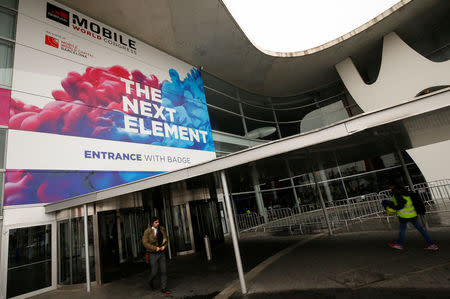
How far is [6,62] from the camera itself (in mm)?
8664

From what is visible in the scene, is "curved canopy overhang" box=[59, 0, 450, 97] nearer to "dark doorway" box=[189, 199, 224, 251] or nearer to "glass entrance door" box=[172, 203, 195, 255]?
"dark doorway" box=[189, 199, 224, 251]

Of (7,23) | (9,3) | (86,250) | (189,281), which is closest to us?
(189,281)

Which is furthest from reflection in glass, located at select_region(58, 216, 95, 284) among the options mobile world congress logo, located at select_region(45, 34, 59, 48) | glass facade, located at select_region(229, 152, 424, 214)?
glass facade, located at select_region(229, 152, 424, 214)

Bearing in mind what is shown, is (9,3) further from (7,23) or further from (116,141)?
(116,141)

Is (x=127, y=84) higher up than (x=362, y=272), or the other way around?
(x=127, y=84)

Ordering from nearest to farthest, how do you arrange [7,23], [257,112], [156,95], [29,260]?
1. [29,260]
2. [7,23]
3. [156,95]
4. [257,112]

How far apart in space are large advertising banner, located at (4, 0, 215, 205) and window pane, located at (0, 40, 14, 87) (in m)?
0.19

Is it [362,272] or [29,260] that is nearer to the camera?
[362,272]

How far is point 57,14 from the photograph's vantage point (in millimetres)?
10500

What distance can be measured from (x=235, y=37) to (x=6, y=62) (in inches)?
440

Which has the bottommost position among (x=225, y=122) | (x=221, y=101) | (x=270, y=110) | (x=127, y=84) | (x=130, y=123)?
(x=130, y=123)

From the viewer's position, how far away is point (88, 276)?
7.13 m

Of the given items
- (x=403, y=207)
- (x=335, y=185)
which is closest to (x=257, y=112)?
(x=335, y=185)

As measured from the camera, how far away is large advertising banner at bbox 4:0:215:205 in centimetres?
831
